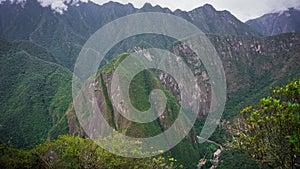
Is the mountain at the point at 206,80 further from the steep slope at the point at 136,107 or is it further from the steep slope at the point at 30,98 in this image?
the steep slope at the point at 30,98

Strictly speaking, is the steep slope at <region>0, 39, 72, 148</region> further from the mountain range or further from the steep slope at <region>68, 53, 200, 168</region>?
the steep slope at <region>68, 53, 200, 168</region>

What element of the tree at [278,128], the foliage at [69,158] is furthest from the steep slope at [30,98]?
the tree at [278,128]

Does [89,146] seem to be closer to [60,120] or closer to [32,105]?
[60,120]

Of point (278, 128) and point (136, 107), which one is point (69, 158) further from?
point (136, 107)

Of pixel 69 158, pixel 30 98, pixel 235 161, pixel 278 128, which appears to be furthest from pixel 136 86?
pixel 278 128

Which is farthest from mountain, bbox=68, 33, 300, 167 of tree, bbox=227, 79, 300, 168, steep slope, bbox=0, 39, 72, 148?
tree, bbox=227, 79, 300, 168
